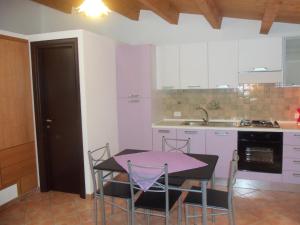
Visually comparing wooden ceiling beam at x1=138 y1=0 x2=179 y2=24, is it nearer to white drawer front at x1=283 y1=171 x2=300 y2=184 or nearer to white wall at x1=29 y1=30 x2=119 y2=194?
white wall at x1=29 y1=30 x2=119 y2=194

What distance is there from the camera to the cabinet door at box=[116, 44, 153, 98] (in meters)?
4.22

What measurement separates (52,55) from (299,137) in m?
3.32

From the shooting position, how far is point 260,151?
385cm

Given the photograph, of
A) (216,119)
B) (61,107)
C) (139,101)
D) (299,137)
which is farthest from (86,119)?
(299,137)

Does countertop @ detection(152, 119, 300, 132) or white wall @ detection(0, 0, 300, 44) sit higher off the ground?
white wall @ detection(0, 0, 300, 44)

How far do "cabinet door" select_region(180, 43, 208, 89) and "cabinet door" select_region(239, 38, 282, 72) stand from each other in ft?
1.69

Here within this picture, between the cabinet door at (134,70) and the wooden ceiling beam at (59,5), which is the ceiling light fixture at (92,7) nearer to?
the cabinet door at (134,70)

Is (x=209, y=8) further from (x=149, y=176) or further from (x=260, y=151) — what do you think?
(x=260, y=151)

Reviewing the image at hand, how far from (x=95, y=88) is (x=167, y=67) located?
4.00ft

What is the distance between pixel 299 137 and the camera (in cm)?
365

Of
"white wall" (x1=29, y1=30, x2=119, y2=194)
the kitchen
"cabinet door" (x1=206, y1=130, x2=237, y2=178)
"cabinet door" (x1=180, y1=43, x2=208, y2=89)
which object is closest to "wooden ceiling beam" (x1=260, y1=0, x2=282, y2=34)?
the kitchen

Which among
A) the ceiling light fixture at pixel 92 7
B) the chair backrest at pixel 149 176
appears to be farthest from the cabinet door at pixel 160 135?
the ceiling light fixture at pixel 92 7

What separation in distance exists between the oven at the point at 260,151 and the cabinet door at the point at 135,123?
1318mm

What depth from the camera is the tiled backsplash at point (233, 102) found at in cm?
423
